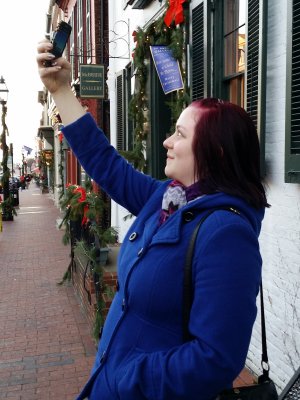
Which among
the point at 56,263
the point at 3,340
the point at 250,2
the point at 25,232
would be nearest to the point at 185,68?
the point at 250,2

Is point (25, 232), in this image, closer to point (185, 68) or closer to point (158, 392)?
point (185, 68)

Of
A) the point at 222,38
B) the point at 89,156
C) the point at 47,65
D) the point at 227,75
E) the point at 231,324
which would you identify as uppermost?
the point at 222,38

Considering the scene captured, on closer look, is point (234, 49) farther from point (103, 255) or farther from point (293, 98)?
point (103, 255)

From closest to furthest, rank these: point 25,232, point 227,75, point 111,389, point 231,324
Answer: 1. point 231,324
2. point 111,389
3. point 227,75
4. point 25,232

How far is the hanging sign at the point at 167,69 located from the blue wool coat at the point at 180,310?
3.78 metres

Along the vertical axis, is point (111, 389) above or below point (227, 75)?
below

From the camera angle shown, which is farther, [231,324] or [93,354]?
[93,354]

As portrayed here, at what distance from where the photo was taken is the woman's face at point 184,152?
61.1 inches

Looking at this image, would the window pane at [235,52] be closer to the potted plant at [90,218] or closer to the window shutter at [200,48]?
the window shutter at [200,48]

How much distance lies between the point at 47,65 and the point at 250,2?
2.50 meters

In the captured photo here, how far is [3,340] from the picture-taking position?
5.48 meters

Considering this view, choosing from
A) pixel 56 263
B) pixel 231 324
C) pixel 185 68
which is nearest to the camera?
pixel 231 324

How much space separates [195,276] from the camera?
140 centimetres

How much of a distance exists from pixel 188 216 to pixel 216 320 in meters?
0.32
